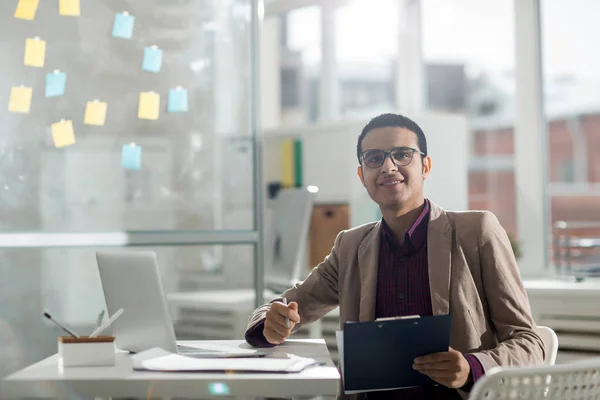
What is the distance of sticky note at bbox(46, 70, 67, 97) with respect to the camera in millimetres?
2988

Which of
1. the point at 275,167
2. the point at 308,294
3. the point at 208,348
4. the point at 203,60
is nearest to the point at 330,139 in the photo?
the point at 275,167

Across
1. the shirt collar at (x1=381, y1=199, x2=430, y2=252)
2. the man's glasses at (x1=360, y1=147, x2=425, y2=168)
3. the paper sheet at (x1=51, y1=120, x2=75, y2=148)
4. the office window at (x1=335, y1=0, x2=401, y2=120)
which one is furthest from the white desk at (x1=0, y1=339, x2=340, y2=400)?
the office window at (x1=335, y1=0, x2=401, y2=120)

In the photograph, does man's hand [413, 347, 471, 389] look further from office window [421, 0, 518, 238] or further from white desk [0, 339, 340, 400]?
office window [421, 0, 518, 238]

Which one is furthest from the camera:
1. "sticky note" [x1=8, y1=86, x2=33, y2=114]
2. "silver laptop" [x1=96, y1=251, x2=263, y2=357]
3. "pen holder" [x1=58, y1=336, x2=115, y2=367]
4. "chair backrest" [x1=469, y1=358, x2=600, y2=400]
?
"sticky note" [x1=8, y1=86, x2=33, y2=114]

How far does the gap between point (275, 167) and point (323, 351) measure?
8.51 feet

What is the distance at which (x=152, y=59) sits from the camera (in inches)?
125

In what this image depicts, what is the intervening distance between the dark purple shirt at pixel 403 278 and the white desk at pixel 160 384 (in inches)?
17.5

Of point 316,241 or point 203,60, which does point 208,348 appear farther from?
point 316,241

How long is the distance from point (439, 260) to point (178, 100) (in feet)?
5.36

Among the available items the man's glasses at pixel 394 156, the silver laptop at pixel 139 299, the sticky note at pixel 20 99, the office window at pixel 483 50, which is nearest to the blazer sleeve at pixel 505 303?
the man's glasses at pixel 394 156

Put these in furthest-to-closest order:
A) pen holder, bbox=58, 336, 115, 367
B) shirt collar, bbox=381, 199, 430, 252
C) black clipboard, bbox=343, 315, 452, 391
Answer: shirt collar, bbox=381, 199, 430, 252 → pen holder, bbox=58, 336, 115, 367 → black clipboard, bbox=343, 315, 452, 391

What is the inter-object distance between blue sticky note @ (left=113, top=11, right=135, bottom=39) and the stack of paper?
1.70m

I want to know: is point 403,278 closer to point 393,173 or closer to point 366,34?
point 393,173

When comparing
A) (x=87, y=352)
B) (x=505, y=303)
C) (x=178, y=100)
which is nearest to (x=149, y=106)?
(x=178, y=100)
